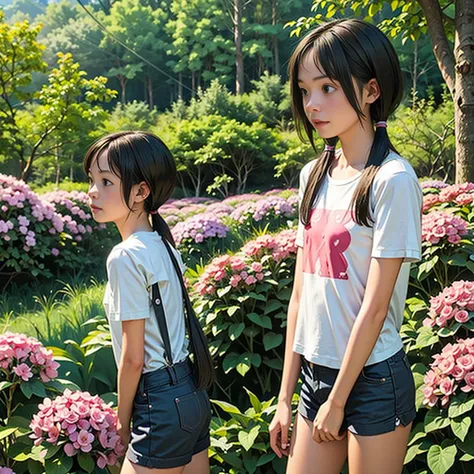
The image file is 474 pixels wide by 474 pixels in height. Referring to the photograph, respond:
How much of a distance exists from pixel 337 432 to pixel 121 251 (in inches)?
29.0

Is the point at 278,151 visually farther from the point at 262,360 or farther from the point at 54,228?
the point at 262,360

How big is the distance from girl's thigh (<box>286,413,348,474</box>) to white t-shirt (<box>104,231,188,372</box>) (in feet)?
1.39

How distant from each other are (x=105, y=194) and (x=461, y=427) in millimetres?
1288

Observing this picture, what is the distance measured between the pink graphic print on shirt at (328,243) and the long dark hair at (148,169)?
454 millimetres

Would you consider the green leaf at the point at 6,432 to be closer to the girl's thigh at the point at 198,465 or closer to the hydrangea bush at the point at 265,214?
the girl's thigh at the point at 198,465

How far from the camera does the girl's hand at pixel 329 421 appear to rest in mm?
1506

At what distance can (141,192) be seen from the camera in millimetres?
1856

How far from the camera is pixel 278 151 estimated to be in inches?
761

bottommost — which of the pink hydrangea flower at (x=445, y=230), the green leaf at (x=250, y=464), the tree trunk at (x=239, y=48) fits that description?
the green leaf at (x=250, y=464)

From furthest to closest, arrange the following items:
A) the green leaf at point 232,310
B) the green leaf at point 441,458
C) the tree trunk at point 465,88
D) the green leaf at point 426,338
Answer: the tree trunk at point 465,88
the green leaf at point 232,310
the green leaf at point 426,338
the green leaf at point 441,458

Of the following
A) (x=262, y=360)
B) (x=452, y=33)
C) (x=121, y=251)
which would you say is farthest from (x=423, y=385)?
(x=452, y=33)

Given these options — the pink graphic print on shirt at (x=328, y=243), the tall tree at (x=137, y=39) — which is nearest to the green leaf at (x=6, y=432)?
the pink graphic print on shirt at (x=328, y=243)

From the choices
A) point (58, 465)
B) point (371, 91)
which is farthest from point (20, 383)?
point (371, 91)

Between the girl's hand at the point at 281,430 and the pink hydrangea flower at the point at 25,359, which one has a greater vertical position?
the pink hydrangea flower at the point at 25,359
